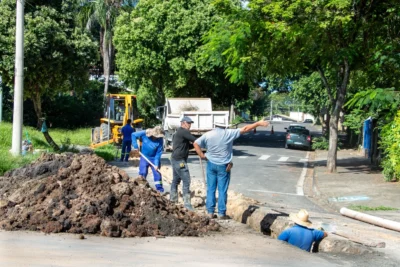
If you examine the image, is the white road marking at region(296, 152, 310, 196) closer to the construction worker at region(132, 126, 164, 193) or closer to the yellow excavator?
the construction worker at region(132, 126, 164, 193)

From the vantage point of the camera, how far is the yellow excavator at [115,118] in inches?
1187

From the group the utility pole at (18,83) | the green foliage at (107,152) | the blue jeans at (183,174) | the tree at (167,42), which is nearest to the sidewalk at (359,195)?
the blue jeans at (183,174)

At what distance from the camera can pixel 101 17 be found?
142ft

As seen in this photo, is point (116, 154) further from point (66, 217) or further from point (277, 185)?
point (66, 217)

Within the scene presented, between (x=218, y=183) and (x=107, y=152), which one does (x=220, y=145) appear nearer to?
(x=218, y=183)

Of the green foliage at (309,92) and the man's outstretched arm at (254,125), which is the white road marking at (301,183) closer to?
the man's outstretched arm at (254,125)

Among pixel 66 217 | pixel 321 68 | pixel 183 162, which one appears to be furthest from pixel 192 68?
pixel 66 217

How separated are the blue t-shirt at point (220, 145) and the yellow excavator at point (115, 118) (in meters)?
18.5

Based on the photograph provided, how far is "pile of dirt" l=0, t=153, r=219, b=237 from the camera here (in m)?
9.05

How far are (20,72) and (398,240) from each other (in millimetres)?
11885

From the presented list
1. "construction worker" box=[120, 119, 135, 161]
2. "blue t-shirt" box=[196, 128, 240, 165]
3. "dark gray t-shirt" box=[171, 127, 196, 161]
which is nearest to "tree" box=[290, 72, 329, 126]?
"construction worker" box=[120, 119, 135, 161]

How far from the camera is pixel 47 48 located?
2289cm

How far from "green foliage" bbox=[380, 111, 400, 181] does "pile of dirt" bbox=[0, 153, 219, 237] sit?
10.6 m

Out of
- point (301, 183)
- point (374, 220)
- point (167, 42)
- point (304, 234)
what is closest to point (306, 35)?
point (301, 183)
